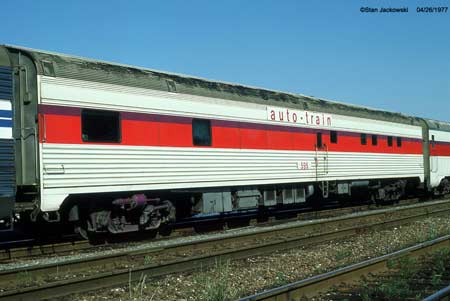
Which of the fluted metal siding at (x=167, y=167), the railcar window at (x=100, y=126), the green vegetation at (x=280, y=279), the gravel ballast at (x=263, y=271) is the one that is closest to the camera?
the gravel ballast at (x=263, y=271)

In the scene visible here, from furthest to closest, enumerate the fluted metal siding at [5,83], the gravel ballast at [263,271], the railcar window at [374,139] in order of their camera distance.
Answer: the railcar window at [374,139]
the fluted metal siding at [5,83]
the gravel ballast at [263,271]

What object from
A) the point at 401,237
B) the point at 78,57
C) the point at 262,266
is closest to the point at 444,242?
the point at 401,237

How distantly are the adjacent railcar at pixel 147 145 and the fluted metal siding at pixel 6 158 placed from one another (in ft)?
0.06

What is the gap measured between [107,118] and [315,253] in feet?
16.4

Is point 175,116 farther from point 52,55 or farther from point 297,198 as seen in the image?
point 297,198

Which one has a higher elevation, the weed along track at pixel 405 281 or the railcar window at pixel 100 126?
the railcar window at pixel 100 126

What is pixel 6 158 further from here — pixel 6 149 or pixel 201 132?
pixel 201 132

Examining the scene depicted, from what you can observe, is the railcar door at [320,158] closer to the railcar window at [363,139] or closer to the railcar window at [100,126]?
the railcar window at [363,139]

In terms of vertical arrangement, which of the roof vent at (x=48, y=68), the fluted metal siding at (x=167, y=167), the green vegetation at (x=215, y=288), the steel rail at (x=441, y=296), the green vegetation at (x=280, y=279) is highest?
the roof vent at (x=48, y=68)

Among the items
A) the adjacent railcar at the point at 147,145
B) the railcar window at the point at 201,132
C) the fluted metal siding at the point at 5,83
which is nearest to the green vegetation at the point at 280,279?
the adjacent railcar at the point at 147,145

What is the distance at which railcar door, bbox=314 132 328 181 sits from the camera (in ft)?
55.5

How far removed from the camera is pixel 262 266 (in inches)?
344

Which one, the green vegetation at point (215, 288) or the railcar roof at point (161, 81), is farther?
the railcar roof at point (161, 81)

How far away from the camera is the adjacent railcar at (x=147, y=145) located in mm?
9648
